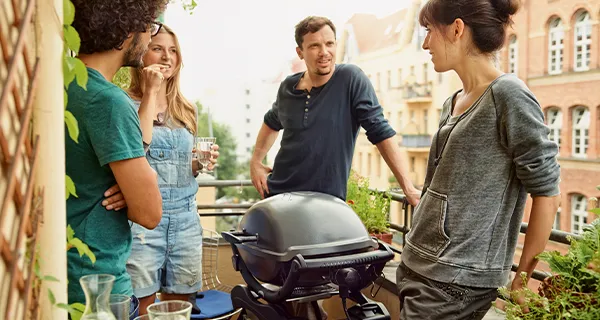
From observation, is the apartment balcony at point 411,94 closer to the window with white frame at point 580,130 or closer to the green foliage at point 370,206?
the window with white frame at point 580,130

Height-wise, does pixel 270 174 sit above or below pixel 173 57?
below

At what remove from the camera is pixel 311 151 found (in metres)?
2.19

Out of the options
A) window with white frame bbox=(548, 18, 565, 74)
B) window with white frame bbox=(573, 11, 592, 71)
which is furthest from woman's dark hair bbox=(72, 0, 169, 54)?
window with white frame bbox=(548, 18, 565, 74)

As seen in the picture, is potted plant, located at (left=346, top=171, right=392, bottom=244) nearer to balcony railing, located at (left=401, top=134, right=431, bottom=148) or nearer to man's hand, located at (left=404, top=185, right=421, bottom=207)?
man's hand, located at (left=404, top=185, right=421, bottom=207)

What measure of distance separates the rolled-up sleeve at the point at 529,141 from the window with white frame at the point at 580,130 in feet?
48.3

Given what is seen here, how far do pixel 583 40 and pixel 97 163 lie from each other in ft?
49.8

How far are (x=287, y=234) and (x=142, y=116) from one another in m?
0.45

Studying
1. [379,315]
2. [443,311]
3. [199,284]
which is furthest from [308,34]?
[443,311]

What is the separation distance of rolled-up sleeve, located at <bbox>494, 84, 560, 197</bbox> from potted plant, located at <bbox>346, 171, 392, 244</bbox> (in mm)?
1571

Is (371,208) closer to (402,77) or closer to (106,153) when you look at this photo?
(106,153)

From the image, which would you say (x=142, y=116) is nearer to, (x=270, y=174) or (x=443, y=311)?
(x=443, y=311)

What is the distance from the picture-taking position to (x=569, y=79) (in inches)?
585

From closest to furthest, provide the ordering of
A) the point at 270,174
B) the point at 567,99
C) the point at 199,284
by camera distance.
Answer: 1. the point at 199,284
2. the point at 270,174
3. the point at 567,99

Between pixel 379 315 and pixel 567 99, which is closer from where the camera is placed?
pixel 379 315
